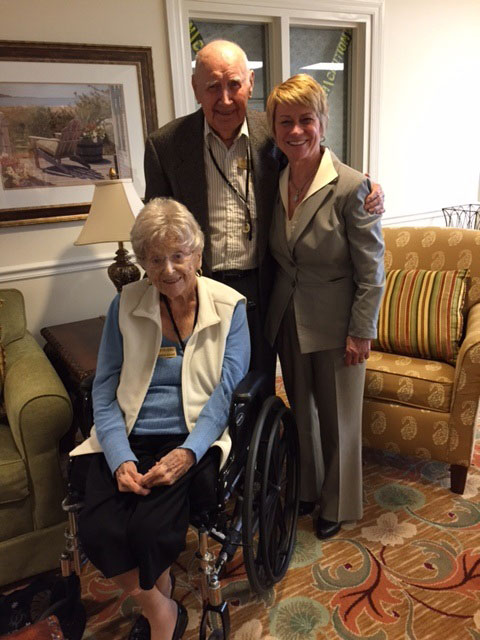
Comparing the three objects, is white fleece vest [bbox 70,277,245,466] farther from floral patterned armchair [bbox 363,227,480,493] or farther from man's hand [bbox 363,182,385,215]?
floral patterned armchair [bbox 363,227,480,493]

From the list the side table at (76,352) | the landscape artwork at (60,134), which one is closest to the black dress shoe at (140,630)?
the side table at (76,352)

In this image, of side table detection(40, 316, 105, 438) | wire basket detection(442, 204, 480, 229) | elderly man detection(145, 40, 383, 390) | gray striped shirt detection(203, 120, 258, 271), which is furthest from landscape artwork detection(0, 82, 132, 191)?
wire basket detection(442, 204, 480, 229)

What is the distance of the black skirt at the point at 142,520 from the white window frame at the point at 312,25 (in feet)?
6.46

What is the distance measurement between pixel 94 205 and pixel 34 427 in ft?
3.15

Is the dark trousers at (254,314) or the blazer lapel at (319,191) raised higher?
the blazer lapel at (319,191)

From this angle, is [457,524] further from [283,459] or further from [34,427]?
[34,427]

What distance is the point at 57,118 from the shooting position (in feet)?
7.65

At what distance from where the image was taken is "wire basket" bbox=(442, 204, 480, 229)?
3789 mm

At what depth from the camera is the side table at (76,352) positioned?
73.9 inches

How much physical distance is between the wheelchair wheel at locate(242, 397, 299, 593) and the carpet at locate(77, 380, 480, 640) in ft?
0.34

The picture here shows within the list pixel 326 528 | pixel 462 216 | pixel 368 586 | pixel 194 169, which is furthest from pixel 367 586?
pixel 462 216

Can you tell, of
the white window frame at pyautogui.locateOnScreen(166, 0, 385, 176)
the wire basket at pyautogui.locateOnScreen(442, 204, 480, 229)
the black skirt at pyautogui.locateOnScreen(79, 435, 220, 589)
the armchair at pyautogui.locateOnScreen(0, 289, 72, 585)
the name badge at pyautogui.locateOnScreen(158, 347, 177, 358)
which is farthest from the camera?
the wire basket at pyautogui.locateOnScreen(442, 204, 480, 229)

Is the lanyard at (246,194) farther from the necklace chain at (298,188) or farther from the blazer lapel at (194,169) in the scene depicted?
the necklace chain at (298,188)

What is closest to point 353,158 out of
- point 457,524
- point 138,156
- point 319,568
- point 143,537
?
point 138,156
